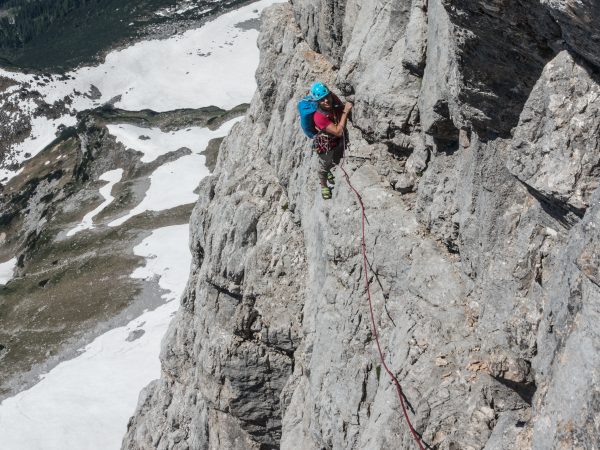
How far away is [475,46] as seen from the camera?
10.6 metres

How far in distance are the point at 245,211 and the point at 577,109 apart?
53.3ft

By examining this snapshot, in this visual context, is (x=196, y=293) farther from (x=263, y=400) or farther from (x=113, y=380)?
(x=113, y=380)

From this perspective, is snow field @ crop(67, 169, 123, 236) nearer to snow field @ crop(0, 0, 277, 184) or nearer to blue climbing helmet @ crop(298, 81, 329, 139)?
snow field @ crop(0, 0, 277, 184)

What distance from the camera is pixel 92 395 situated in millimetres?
52312

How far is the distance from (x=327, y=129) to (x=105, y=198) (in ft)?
297

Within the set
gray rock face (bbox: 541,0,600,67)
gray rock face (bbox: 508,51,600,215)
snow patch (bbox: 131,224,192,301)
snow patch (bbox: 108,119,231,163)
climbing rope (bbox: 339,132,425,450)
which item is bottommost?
snow patch (bbox: 131,224,192,301)

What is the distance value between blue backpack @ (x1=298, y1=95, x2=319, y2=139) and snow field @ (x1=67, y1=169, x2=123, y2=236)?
81.2m

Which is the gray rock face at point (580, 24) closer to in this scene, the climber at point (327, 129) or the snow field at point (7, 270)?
the climber at point (327, 129)

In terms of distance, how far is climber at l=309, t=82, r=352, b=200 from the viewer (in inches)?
680

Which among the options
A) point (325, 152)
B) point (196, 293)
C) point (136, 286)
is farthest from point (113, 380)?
point (325, 152)

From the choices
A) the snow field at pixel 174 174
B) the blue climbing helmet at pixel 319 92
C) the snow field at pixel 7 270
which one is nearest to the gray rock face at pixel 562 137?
the blue climbing helmet at pixel 319 92

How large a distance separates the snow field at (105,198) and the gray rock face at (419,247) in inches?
2894

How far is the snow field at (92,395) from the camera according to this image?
160 ft

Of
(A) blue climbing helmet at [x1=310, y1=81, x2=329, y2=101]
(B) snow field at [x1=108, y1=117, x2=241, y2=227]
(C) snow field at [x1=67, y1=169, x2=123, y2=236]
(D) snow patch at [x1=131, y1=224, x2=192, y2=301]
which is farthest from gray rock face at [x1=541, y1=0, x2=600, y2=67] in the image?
(C) snow field at [x1=67, y1=169, x2=123, y2=236]
